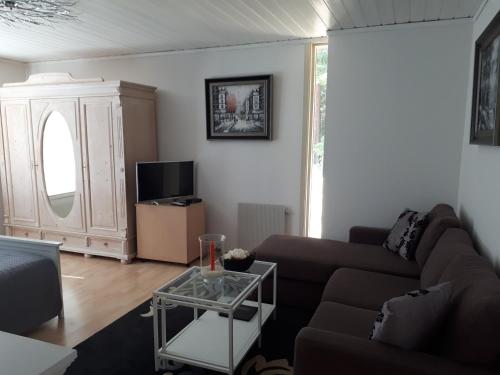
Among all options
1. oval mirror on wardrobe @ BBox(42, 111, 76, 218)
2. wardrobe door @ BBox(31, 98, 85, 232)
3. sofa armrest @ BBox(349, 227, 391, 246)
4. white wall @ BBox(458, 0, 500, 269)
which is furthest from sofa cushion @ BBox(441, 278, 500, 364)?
oval mirror on wardrobe @ BBox(42, 111, 76, 218)

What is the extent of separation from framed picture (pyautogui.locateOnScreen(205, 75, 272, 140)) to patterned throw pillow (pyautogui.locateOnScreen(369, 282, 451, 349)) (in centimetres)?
277

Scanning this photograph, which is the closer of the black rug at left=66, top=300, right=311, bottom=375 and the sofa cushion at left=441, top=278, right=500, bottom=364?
the sofa cushion at left=441, top=278, right=500, bottom=364

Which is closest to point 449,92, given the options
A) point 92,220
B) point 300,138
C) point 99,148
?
point 300,138

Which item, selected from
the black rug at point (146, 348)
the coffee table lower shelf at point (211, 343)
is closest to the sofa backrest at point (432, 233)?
the black rug at point (146, 348)

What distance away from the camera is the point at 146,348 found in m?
2.49

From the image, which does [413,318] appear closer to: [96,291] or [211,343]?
[211,343]

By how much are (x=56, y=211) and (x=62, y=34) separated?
203 cm

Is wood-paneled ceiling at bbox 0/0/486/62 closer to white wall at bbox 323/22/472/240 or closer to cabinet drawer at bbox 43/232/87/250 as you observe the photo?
white wall at bbox 323/22/472/240

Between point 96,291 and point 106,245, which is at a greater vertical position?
point 106,245

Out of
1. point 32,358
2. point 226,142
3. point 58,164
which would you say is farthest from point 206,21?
point 32,358

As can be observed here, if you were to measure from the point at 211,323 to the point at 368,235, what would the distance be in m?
1.70

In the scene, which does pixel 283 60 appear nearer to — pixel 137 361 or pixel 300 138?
pixel 300 138

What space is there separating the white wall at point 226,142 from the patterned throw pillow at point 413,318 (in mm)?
2553

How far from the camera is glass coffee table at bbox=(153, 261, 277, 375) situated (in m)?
2.08
